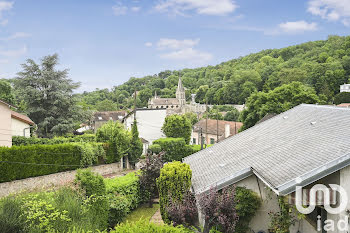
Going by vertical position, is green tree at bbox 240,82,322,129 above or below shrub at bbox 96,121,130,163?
above

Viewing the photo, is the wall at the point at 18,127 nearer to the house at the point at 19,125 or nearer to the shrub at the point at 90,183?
the house at the point at 19,125

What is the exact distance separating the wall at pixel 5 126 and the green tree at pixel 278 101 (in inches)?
1058

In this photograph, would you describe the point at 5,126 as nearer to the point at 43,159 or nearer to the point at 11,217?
the point at 43,159

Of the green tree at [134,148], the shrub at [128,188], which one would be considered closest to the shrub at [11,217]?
the shrub at [128,188]

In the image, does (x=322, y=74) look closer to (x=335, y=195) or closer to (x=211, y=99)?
(x=211, y=99)

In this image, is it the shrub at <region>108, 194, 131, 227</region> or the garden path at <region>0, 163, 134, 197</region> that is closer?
the shrub at <region>108, 194, 131, 227</region>

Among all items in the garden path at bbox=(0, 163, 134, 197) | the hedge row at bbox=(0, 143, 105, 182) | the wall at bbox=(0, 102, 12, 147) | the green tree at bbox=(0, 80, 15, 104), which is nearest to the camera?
the garden path at bbox=(0, 163, 134, 197)

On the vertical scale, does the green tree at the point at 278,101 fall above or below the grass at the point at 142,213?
above

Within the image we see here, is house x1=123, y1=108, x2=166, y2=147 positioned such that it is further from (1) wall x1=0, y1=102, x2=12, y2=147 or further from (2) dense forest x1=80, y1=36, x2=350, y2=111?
(1) wall x1=0, y1=102, x2=12, y2=147

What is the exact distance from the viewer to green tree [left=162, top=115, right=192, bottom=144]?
42031mm

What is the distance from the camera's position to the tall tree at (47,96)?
102 ft

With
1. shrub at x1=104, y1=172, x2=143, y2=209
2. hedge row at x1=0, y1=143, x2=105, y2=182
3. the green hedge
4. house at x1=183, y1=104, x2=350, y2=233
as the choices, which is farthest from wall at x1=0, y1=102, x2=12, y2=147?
house at x1=183, y1=104, x2=350, y2=233

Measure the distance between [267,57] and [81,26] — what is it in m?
101

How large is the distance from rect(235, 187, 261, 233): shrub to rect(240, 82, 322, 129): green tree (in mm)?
27075
